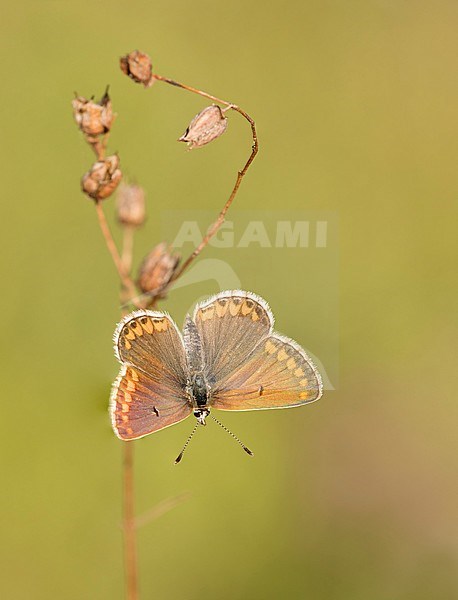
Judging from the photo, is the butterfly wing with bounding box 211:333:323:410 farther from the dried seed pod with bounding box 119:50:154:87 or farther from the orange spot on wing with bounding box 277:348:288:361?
the dried seed pod with bounding box 119:50:154:87

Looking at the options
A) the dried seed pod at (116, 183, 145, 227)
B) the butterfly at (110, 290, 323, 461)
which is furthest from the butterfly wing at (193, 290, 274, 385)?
the dried seed pod at (116, 183, 145, 227)

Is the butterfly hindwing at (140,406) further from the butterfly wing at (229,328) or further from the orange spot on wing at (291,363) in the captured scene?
the orange spot on wing at (291,363)

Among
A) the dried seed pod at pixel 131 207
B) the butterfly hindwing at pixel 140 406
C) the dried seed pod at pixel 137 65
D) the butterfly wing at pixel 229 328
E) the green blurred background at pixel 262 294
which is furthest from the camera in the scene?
the green blurred background at pixel 262 294

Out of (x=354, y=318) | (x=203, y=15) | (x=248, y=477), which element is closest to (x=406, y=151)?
(x=354, y=318)

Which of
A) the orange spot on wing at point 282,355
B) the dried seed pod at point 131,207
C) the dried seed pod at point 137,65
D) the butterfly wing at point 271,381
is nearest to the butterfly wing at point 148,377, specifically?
the butterfly wing at point 271,381

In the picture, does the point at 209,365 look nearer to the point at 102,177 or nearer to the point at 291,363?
the point at 291,363
